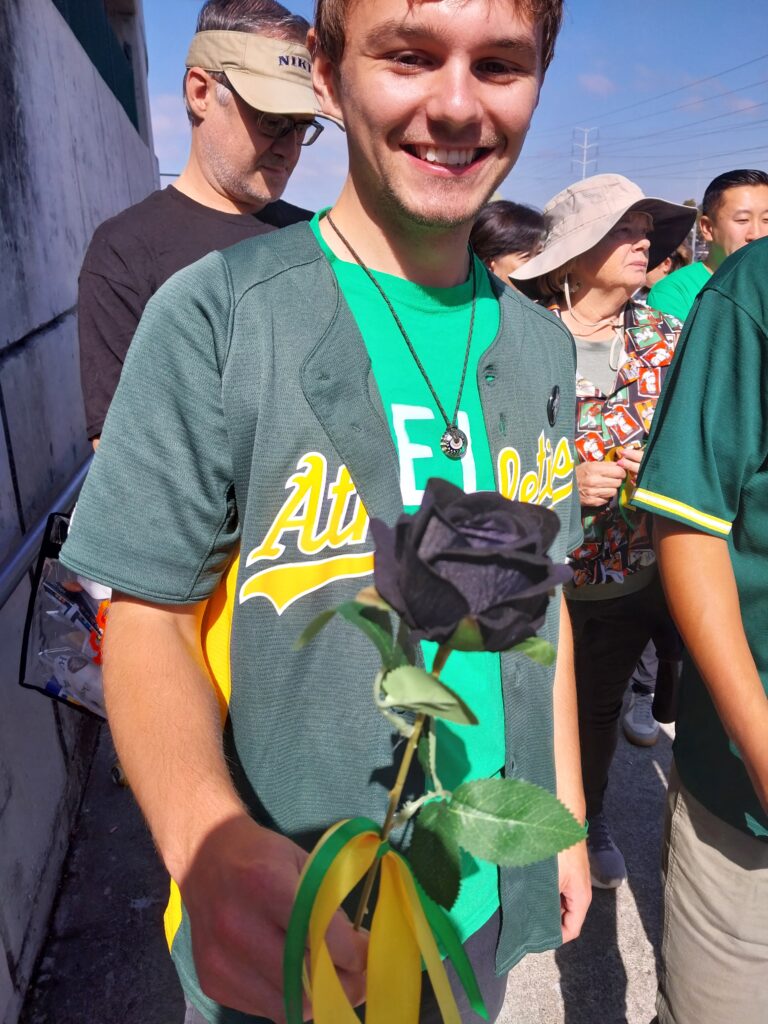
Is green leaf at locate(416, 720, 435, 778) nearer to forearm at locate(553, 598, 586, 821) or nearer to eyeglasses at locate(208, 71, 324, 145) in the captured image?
forearm at locate(553, 598, 586, 821)

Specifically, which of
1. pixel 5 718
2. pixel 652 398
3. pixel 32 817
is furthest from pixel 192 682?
pixel 652 398

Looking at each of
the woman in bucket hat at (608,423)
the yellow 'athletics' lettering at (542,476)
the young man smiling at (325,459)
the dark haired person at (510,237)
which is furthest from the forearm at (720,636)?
the dark haired person at (510,237)

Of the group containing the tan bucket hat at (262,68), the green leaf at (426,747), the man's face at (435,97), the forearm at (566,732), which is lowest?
the forearm at (566,732)

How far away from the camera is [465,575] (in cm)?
53

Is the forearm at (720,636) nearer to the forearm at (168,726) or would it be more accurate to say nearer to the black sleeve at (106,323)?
the forearm at (168,726)

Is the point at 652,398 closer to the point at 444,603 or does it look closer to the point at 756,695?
the point at 756,695

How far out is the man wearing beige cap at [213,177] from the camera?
232cm

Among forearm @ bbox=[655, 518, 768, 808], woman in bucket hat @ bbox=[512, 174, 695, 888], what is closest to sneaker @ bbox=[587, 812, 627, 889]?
woman in bucket hat @ bbox=[512, 174, 695, 888]

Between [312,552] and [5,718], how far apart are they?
5.94ft

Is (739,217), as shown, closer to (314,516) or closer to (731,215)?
(731,215)

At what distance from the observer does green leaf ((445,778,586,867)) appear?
0.67 metres

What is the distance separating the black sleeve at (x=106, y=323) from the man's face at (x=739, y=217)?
3.17m

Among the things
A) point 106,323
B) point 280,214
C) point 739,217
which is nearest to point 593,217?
point 280,214

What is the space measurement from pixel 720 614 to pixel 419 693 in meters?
1.02
